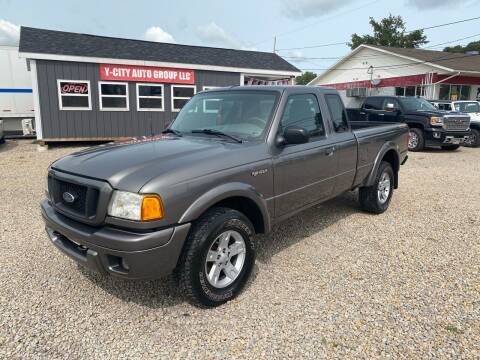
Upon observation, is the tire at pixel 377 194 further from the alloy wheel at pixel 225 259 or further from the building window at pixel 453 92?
the building window at pixel 453 92

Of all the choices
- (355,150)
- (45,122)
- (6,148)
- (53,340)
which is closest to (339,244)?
(355,150)

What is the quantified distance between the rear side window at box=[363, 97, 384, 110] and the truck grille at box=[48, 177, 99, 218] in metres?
12.9

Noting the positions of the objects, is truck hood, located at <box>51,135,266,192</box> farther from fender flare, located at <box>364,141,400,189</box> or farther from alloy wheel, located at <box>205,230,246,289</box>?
fender flare, located at <box>364,141,400,189</box>

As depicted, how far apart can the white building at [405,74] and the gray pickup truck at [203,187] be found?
23150 mm

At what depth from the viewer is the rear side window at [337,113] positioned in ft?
15.0

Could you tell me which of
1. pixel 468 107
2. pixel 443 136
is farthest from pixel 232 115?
pixel 468 107

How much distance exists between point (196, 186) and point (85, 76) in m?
12.0

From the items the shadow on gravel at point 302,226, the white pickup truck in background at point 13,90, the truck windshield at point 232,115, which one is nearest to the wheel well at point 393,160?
the shadow on gravel at point 302,226

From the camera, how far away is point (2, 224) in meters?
5.13

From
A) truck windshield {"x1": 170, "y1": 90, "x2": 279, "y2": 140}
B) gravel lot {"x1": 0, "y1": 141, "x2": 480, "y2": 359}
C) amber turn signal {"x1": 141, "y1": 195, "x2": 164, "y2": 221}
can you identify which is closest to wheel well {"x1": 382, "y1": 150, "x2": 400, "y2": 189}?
gravel lot {"x1": 0, "y1": 141, "x2": 480, "y2": 359}

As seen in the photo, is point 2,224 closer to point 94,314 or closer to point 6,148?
point 94,314

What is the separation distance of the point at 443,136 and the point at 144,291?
12.5m

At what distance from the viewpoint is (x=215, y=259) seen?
3082mm

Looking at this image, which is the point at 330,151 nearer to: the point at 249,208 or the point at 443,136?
the point at 249,208
